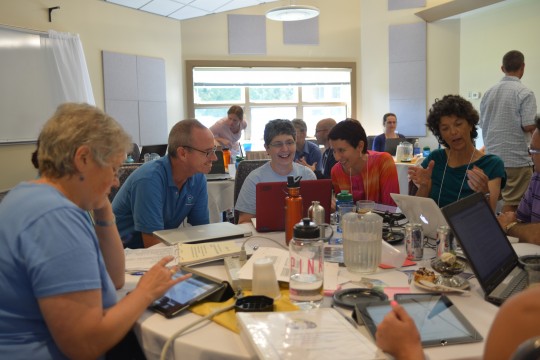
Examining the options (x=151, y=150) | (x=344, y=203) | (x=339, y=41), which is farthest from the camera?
(x=339, y=41)

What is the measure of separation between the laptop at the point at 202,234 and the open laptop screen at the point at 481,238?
988 mm

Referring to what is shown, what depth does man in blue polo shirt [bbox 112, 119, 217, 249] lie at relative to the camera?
235 centimetres

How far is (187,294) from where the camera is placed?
1.41m

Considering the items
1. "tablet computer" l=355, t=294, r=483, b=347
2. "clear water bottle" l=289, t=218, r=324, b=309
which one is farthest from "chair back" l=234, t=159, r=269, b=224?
"tablet computer" l=355, t=294, r=483, b=347

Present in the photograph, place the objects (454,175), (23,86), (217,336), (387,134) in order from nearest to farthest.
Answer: (217,336)
(454,175)
(23,86)
(387,134)

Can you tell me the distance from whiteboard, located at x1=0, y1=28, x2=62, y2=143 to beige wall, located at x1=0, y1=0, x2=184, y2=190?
134 mm

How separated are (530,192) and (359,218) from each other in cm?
108

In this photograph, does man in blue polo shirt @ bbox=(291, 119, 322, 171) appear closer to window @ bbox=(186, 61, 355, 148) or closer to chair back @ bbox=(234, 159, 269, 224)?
chair back @ bbox=(234, 159, 269, 224)

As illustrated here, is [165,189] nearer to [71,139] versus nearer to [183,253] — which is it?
[183,253]

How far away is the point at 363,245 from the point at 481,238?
366mm

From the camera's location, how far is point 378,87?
27.3 feet

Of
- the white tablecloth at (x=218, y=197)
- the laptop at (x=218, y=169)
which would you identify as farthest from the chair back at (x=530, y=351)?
the laptop at (x=218, y=169)

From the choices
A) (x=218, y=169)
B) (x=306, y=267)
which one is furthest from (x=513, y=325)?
(x=218, y=169)

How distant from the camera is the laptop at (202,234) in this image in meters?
2.04
